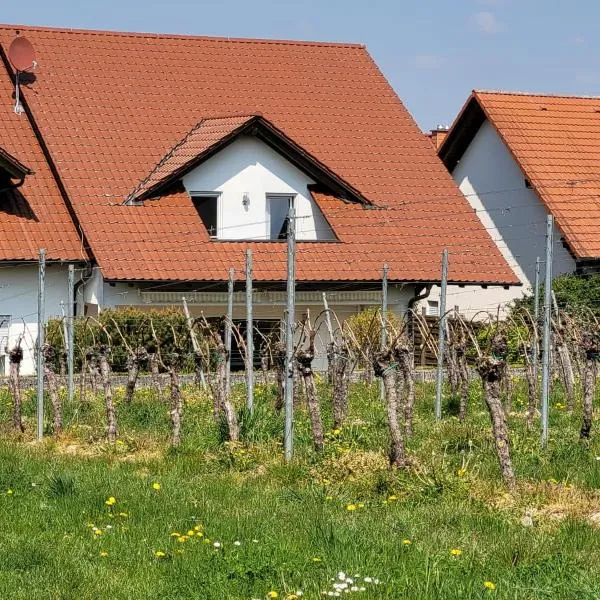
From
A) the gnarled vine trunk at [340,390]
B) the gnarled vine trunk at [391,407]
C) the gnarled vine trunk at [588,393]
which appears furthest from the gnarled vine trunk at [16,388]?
the gnarled vine trunk at [588,393]

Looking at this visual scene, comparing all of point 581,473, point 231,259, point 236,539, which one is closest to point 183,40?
point 231,259

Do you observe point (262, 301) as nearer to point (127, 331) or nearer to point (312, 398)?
point (127, 331)

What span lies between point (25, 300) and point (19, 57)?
6.81 meters

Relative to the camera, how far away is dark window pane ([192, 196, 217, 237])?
30.8 m

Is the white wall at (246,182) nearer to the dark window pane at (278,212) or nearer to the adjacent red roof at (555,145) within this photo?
the dark window pane at (278,212)

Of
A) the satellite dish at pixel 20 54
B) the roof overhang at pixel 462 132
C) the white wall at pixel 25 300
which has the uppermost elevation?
the satellite dish at pixel 20 54

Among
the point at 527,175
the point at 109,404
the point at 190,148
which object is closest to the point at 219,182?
the point at 190,148

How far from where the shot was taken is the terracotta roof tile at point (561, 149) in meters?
33.2

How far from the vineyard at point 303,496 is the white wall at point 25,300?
6.86 meters

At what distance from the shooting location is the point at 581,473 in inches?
564

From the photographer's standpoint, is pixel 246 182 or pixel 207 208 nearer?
pixel 246 182

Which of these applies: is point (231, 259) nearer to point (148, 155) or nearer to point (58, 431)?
point (148, 155)

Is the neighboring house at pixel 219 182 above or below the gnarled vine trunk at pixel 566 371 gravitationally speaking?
above

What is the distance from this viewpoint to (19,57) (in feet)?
106
